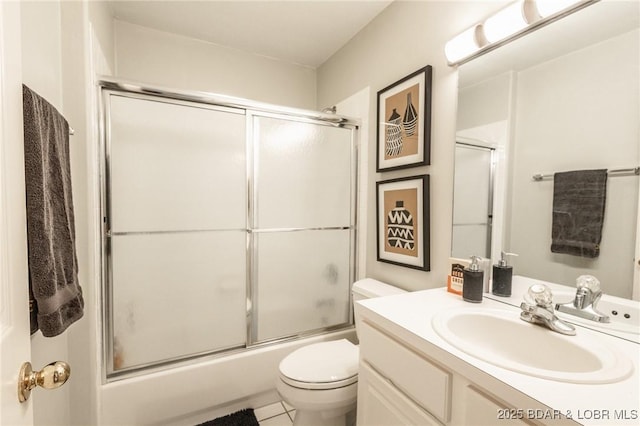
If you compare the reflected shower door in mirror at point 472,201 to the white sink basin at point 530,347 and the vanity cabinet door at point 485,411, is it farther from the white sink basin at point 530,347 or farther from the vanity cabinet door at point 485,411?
the vanity cabinet door at point 485,411

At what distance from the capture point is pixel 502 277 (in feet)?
4.10

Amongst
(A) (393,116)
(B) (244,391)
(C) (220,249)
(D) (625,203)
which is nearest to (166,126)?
(C) (220,249)

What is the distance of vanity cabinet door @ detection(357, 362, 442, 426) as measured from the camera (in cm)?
89

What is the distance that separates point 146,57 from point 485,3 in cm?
214

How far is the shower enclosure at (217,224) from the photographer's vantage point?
1.48m

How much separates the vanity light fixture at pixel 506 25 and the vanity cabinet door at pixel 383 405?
145cm

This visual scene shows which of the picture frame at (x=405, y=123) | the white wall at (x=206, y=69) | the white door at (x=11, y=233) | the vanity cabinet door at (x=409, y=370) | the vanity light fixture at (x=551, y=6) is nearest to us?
the white door at (x=11, y=233)

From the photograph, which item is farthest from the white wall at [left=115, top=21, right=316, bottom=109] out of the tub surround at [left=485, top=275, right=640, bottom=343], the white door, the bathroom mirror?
the tub surround at [left=485, top=275, right=640, bottom=343]

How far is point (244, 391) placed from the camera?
174cm

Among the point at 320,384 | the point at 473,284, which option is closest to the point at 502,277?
the point at 473,284

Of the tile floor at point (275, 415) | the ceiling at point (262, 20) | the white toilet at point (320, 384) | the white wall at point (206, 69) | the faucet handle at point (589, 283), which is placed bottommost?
the tile floor at point (275, 415)

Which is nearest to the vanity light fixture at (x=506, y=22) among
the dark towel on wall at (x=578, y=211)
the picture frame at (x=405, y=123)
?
the picture frame at (x=405, y=123)

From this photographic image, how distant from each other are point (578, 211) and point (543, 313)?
0.39 meters

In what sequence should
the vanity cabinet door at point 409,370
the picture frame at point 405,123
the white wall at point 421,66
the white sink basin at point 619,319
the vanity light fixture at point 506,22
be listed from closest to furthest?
the vanity cabinet door at point 409,370 < the white sink basin at point 619,319 < the vanity light fixture at point 506,22 < the white wall at point 421,66 < the picture frame at point 405,123
